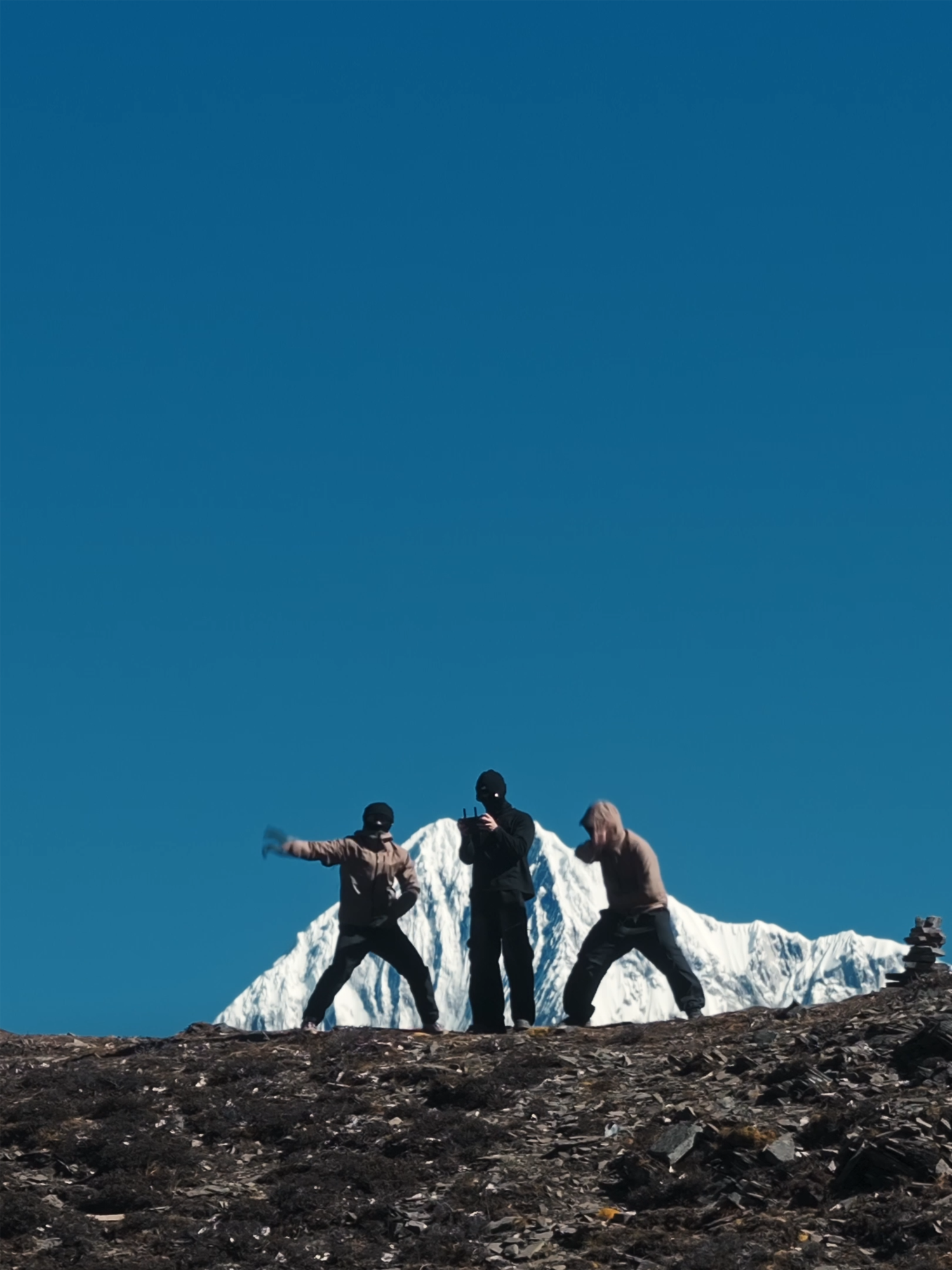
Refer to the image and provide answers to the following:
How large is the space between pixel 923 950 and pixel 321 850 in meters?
7.21

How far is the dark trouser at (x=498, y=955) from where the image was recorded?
27.2 metres

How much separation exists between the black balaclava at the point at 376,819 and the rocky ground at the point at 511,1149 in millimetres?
2917

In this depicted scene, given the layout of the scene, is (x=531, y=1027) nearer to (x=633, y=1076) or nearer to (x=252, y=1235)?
(x=633, y=1076)

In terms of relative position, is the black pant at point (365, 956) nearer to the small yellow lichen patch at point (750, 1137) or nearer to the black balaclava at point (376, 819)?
the black balaclava at point (376, 819)

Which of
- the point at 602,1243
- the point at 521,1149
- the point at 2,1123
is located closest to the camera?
the point at 602,1243

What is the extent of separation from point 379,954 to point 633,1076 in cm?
563

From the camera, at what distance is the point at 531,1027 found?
88.8 ft

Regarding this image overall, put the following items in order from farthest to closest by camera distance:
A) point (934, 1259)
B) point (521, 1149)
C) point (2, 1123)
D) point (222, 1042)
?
point (222, 1042) → point (2, 1123) → point (521, 1149) → point (934, 1259)

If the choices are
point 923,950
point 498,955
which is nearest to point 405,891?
point 498,955

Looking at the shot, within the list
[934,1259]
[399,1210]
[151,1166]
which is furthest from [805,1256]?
[151,1166]

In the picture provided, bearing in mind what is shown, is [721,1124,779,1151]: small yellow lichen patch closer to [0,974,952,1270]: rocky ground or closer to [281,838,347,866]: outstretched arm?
[0,974,952,1270]: rocky ground

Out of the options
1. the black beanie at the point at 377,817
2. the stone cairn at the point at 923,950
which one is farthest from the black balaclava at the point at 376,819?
the stone cairn at the point at 923,950

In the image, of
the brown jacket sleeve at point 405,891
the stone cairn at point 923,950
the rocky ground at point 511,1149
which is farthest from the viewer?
the brown jacket sleeve at point 405,891

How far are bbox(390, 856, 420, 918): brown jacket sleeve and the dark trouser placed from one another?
884 mm
